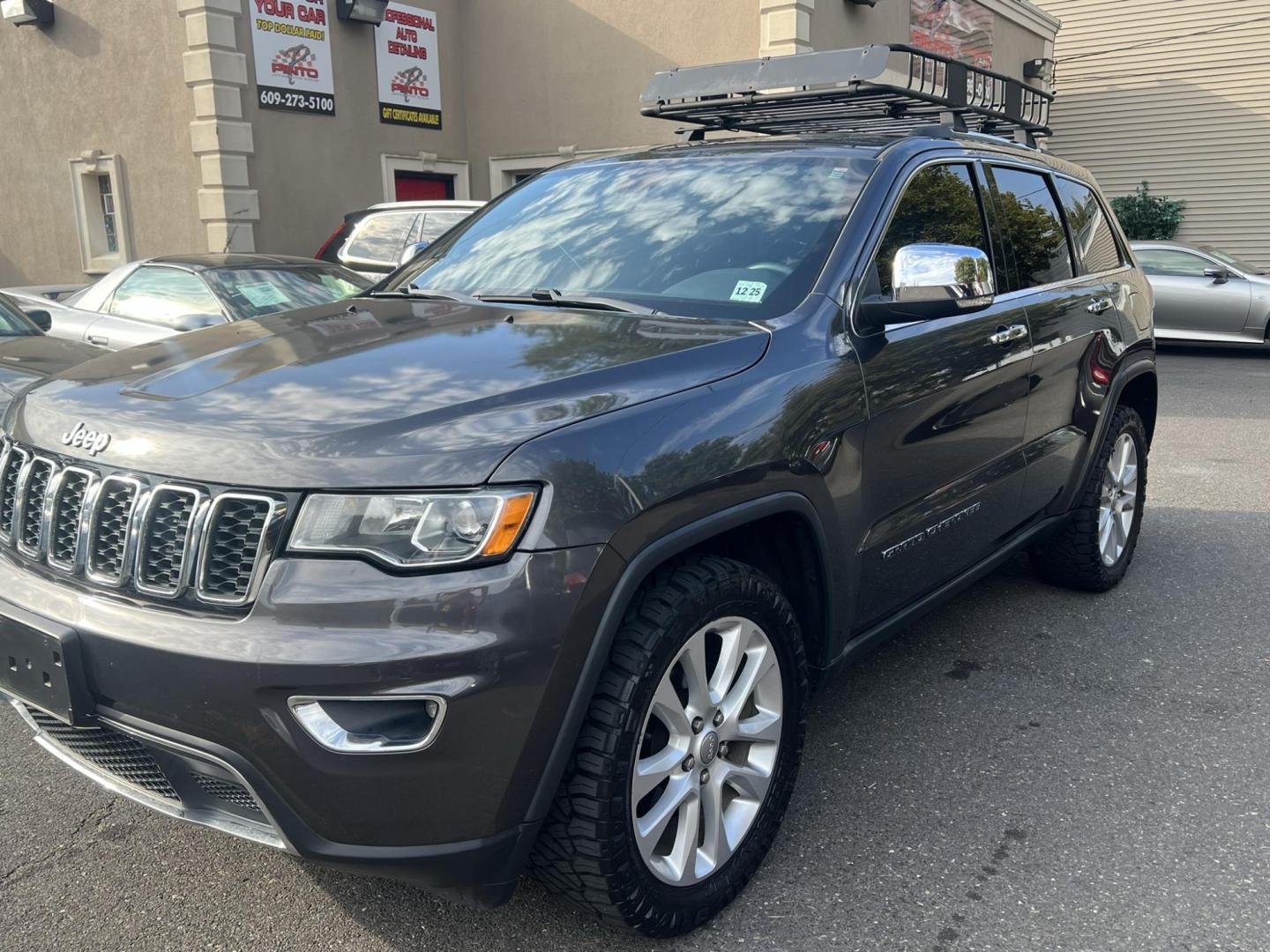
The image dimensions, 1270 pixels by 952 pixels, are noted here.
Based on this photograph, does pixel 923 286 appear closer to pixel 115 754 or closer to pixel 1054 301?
pixel 1054 301

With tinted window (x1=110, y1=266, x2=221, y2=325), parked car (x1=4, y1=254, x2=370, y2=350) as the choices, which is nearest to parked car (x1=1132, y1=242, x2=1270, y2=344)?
parked car (x1=4, y1=254, x2=370, y2=350)

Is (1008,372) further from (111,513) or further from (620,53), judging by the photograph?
(620,53)

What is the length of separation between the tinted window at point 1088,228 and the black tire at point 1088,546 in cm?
65

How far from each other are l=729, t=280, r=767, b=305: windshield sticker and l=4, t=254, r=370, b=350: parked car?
482 centimetres

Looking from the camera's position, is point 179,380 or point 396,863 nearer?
point 396,863

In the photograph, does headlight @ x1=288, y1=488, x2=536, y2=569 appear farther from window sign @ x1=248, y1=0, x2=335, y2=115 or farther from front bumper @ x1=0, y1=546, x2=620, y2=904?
window sign @ x1=248, y1=0, x2=335, y2=115

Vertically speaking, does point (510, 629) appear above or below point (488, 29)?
below

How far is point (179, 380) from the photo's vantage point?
2381mm

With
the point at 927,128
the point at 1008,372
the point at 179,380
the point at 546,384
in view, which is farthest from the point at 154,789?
the point at 927,128

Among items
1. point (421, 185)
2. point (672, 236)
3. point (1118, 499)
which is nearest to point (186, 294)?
point (672, 236)

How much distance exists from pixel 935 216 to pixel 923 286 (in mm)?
628

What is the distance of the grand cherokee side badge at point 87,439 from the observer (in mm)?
2184

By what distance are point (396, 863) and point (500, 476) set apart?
2.42 feet

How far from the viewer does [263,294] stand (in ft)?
24.1
